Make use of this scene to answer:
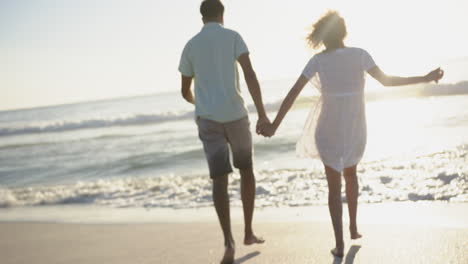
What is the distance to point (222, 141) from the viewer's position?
3830 millimetres

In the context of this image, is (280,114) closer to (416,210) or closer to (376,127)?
(416,210)

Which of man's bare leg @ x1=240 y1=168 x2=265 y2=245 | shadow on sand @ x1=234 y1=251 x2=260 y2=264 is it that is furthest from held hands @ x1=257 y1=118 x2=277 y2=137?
shadow on sand @ x1=234 y1=251 x2=260 y2=264

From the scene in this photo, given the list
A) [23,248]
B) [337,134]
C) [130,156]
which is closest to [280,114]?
[337,134]

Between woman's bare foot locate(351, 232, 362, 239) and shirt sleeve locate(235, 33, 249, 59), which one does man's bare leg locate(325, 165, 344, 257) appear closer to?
woman's bare foot locate(351, 232, 362, 239)

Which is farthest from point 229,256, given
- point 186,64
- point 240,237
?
point 186,64

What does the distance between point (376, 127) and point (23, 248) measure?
11.2 metres

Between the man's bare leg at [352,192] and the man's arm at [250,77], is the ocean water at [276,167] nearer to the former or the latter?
the man's arm at [250,77]

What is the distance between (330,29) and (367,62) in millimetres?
345

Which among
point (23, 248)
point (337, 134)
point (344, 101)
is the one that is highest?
point (344, 101)

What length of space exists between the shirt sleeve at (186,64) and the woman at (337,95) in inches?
29.6

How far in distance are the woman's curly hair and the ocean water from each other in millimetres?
420

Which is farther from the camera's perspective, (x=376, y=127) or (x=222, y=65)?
(x=376, y=127)

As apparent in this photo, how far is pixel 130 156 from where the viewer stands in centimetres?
1439

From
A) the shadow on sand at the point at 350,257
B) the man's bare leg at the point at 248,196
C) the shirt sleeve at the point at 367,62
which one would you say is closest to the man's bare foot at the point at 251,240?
the man's bare leg at the point at 248,196
